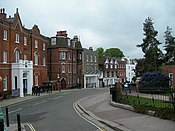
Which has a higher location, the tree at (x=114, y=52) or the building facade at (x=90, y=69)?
the tree at (x=114, y=52)

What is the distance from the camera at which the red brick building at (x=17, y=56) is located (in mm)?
40531

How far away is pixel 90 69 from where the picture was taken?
81438 mm

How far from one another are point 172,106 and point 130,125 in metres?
2.66

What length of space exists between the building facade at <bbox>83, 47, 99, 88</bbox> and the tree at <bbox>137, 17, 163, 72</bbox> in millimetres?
26901

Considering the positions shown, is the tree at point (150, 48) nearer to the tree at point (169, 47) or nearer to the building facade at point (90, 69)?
the tree at point (169, 47)

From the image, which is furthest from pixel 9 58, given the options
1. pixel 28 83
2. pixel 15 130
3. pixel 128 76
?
pixel 128 76

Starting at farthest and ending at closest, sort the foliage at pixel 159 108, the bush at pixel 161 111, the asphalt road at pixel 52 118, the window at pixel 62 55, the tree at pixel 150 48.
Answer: the window at pixel 62 55 → the tree at pixel 150 48 → the asphalt road at pixel 52 118 → the foliage at pixel 159 108 → the bush at pixel 161 111

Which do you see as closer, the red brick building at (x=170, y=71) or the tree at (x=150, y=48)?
the red brick building at (x=170, y=71)

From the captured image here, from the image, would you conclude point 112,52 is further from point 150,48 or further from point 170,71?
point 170,71

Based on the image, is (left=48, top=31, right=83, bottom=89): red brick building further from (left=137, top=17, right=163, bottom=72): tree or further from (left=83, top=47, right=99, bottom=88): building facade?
(left=137, top=17, right=163, bottom=72): tree

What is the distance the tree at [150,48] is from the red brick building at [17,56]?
20.4 meters

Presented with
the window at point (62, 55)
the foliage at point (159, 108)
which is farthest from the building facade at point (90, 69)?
the foliage at point (159, 108)

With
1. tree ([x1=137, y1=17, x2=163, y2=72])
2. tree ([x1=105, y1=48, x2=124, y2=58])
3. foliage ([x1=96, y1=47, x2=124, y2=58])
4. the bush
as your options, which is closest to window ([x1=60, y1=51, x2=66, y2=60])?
tree ([x1=137, y1=17, x2=163, y2=72])

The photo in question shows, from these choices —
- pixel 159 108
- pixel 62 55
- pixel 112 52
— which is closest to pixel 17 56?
pixel 62 55
